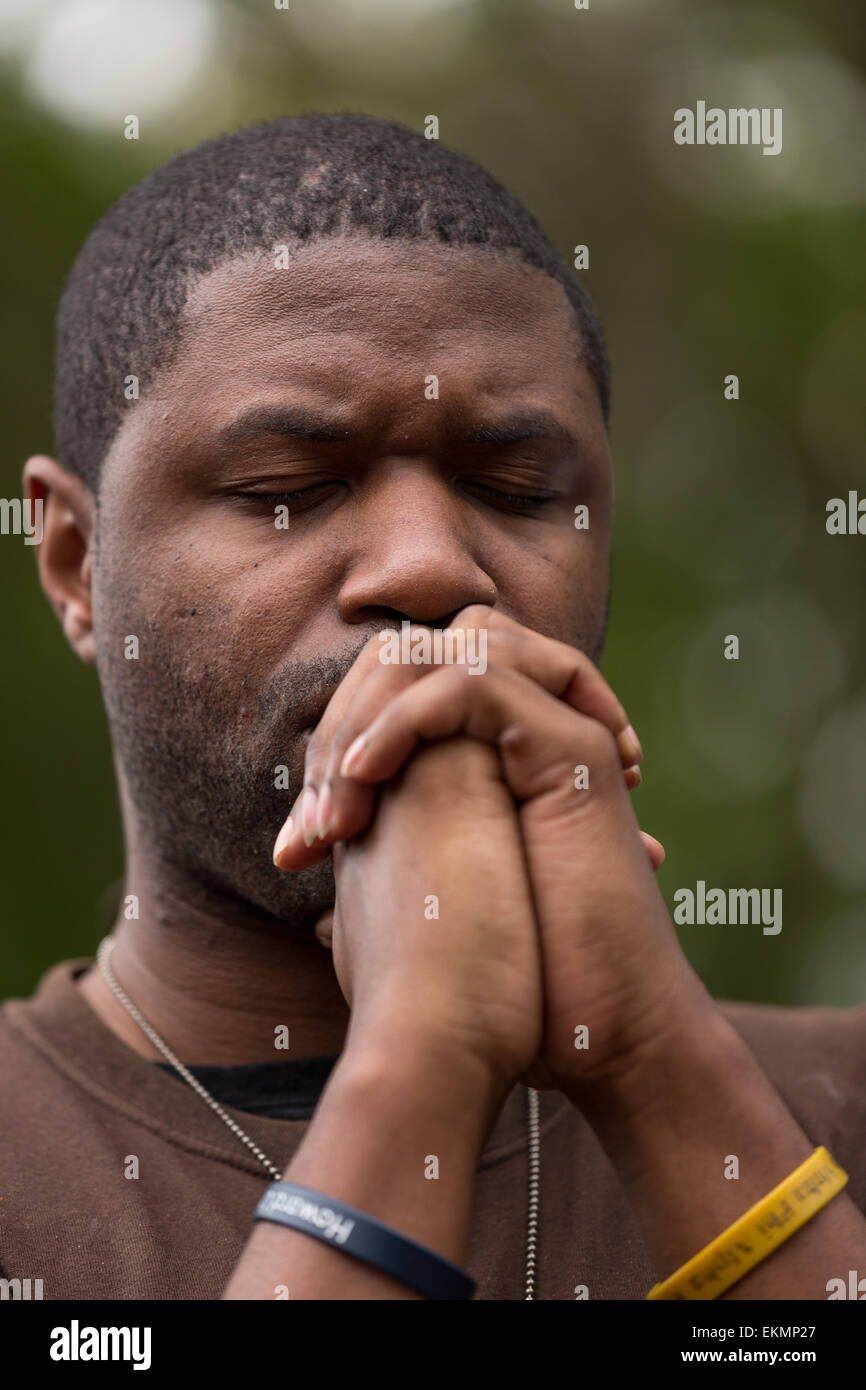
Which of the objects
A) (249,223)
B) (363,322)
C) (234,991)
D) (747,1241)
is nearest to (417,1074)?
(747,1241)

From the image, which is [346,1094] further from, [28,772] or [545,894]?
[28,772]

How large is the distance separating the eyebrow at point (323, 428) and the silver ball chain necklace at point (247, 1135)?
1046 mm

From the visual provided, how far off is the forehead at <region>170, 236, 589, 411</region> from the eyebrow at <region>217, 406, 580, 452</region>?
0.05 m

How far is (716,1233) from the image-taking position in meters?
1.67

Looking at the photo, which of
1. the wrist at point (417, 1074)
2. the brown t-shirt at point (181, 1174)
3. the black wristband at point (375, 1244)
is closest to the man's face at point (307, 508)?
the brown t-shirt at point (181, 1174)

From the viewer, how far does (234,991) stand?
253 cm

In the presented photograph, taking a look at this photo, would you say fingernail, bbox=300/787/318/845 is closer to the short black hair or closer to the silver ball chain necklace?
the silver ball chain necklace

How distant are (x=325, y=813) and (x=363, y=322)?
92 centimetres

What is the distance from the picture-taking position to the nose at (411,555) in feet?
7.05

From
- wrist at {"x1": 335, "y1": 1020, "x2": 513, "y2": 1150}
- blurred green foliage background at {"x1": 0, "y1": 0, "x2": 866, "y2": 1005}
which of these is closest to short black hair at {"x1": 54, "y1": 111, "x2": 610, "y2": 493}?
wrist at {"x1": 335, "y1": 1020, "x2": 513, "y2": 1150}

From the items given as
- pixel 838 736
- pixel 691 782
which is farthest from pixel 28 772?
pixel 838 736

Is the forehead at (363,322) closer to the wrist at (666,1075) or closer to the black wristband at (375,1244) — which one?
the wrist at (666,1075)

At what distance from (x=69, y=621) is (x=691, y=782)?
4.35 m

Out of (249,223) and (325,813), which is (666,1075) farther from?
(249,223)
